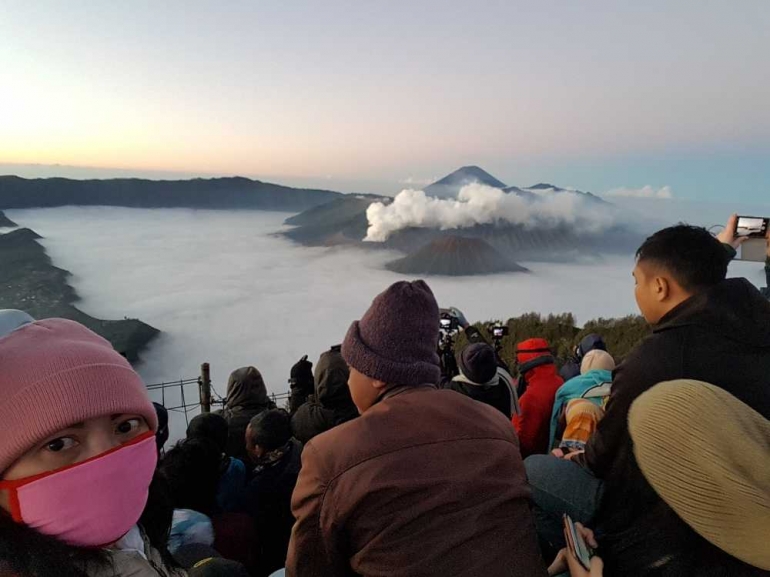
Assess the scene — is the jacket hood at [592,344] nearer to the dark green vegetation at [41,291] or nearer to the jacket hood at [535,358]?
the jacket hood at [535,358]

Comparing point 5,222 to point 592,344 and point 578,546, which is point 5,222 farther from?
point 578,546

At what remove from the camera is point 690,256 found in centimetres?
209

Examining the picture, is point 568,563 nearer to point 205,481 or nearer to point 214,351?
point 205,481

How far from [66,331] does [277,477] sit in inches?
67.2

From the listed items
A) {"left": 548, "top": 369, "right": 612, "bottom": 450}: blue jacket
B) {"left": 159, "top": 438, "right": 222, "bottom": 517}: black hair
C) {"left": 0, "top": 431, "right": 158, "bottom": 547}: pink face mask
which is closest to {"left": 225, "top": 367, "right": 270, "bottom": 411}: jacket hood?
{"left": 159, "top": 438, "right": 222, "bottom": 517}: black hair

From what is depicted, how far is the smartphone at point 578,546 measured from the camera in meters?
1.27

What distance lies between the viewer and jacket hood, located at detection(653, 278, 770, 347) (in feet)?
5.35

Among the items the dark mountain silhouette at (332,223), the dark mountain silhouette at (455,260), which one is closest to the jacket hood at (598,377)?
the dark mountain silhouette at (455,260)

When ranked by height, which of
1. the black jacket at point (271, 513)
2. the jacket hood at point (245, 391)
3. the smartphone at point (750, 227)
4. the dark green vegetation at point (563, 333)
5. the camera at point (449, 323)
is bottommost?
the dark green vegetation at point (563, 333)

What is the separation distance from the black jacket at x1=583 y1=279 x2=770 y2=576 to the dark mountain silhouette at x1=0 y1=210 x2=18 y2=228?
5366cm

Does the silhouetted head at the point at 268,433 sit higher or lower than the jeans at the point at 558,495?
lower

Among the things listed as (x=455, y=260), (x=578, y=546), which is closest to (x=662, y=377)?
(x=578, y=546)

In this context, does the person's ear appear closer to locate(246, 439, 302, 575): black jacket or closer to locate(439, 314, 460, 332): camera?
locate(246, 439, 302, 575): black jacket

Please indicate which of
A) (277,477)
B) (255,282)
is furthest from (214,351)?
(277,477)
